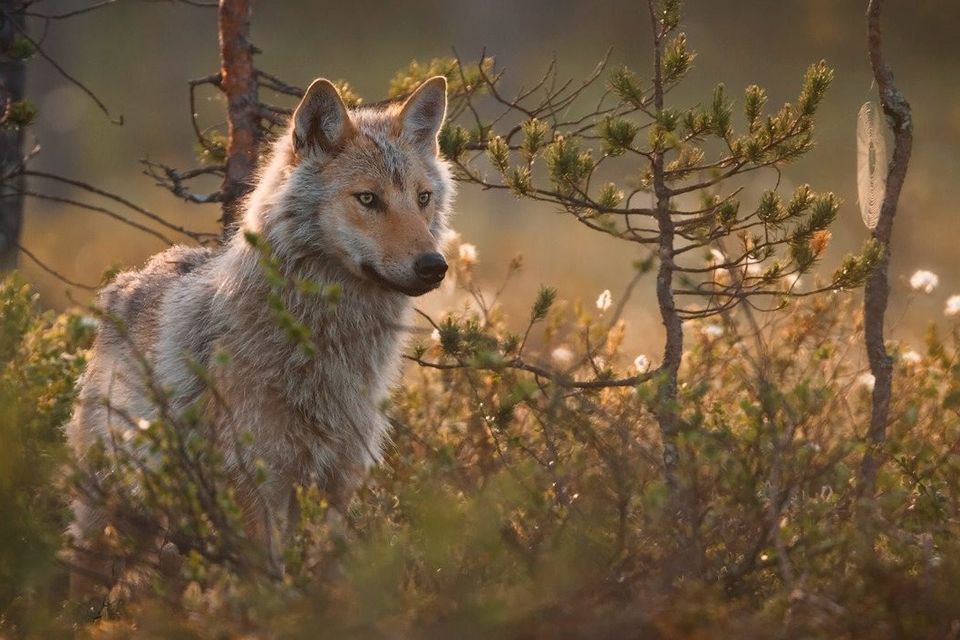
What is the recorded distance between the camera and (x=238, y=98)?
5602 millimetres

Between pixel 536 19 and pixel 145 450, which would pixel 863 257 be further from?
pixel 536 19

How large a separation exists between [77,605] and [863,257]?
9.79 feet

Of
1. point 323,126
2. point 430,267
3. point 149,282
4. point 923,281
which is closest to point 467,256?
point 323,126

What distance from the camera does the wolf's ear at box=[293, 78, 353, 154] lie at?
15.1 feet

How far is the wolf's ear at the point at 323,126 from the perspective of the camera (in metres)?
4.60

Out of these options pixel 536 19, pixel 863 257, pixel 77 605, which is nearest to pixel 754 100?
pixel 863 257

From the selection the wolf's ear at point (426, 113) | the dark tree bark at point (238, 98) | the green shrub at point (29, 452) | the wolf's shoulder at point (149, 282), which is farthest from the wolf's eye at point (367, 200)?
the dark tree bark at point (238, 98)

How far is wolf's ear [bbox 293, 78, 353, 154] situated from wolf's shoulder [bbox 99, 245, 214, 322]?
812 mm

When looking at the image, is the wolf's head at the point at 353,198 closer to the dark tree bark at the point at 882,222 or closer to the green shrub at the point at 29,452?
the green shrub at the point at 29,452

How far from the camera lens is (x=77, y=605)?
388 cm

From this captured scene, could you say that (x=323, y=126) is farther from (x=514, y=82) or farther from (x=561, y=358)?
(x=514, y=82)

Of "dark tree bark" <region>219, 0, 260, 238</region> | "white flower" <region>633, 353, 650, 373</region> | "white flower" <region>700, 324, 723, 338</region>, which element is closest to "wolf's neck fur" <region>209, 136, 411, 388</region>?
"dark tree bark" <region>219, 0, 260, 238</region>

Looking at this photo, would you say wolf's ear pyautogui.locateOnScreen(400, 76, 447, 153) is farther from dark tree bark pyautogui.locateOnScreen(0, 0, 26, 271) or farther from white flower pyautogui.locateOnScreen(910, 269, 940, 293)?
white flower pyautogui.locateOnScreen(910, 269, 940, 293)

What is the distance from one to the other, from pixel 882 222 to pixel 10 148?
4455 millimetres
